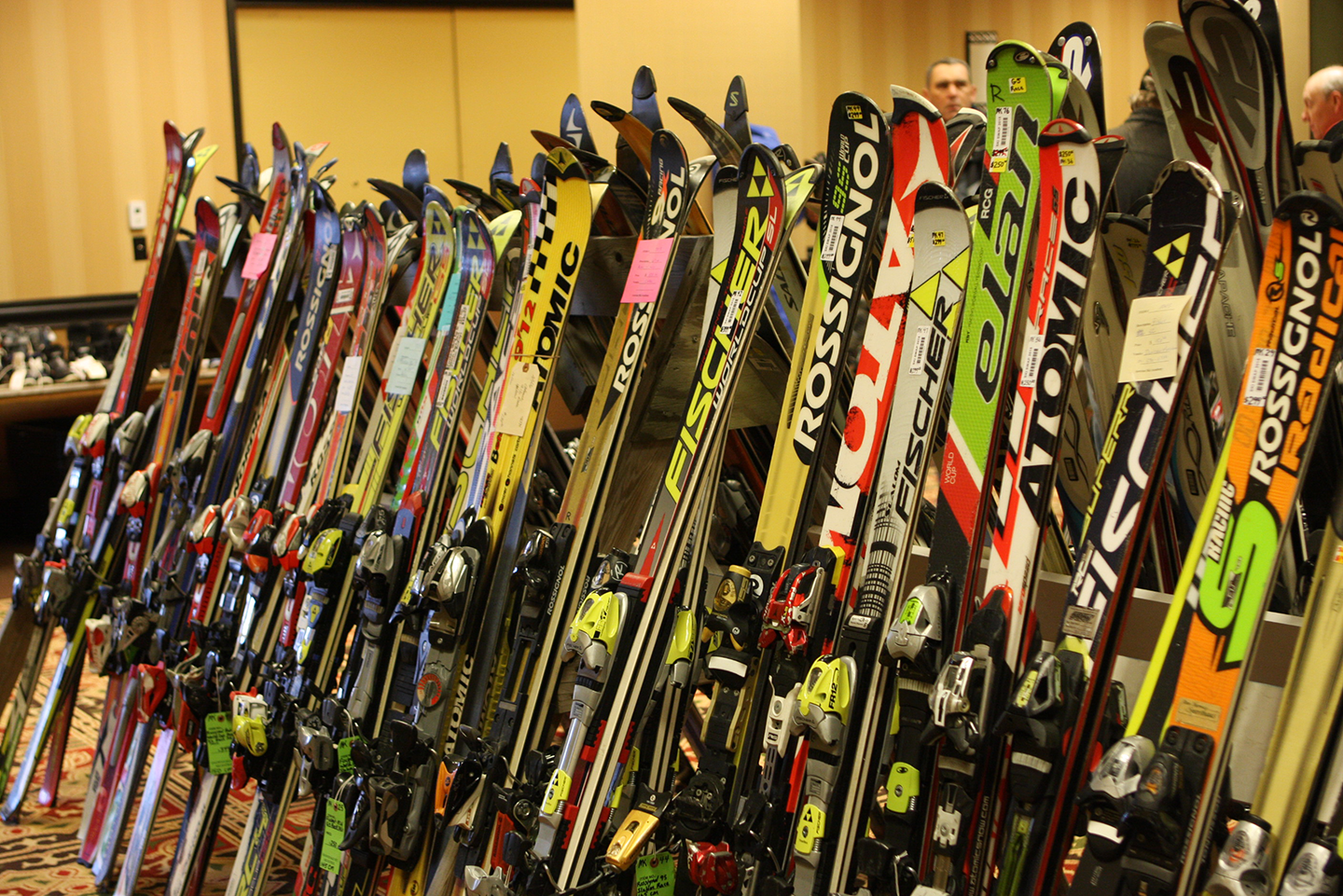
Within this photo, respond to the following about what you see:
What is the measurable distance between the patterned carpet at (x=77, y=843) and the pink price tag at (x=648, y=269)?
4.47 ft

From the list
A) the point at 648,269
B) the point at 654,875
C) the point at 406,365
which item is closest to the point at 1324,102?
the point at 648,269

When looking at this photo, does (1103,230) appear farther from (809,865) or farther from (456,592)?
(456,592)

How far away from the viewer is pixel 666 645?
5.18 feet

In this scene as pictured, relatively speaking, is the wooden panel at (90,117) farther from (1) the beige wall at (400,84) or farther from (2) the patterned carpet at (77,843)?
(2) the patterned carpet at (77,843)

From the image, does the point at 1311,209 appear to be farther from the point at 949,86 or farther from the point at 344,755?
the point at 949,86

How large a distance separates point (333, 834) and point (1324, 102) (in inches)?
98.9

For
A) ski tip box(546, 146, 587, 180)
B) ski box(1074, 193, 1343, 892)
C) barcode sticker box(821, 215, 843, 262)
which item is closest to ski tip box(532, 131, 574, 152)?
ski tip box(546, 146, 587, 180)

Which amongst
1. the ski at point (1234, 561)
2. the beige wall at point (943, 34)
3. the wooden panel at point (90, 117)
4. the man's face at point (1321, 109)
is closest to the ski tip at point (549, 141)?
the ski at point (1234, 561)

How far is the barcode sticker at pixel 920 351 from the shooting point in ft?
4.52

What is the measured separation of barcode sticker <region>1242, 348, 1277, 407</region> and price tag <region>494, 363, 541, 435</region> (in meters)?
1.00

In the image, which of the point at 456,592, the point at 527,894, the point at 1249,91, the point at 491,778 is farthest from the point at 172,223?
the point at 1249,91

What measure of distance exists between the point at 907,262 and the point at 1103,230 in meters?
0.22

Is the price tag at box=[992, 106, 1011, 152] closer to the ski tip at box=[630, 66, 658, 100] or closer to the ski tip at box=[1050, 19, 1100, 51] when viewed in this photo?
the ski tip at box=[1050, 19, 1100, 51]

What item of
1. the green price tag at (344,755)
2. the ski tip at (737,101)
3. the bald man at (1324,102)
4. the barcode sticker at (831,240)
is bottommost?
the green price tag at (344,755)
